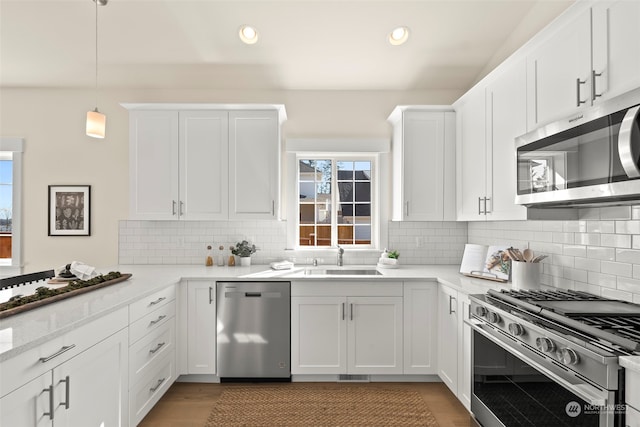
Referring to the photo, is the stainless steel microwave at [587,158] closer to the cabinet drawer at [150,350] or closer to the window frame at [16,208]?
the cabinet drawer at [150,350]

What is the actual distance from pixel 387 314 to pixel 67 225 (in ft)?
10.9

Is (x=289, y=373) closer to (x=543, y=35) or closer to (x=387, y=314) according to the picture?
(x=387, y=314)

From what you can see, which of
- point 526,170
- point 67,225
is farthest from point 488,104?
point 67,225

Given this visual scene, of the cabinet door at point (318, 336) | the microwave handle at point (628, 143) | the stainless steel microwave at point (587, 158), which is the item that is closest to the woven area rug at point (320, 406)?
the cabinet door at point (318, 336)

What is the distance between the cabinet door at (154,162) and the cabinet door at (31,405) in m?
2.03

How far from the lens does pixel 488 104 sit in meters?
2.75

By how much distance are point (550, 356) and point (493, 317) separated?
449 millimetres

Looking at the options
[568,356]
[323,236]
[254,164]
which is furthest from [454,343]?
[254,164]

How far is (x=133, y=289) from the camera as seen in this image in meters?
2.35

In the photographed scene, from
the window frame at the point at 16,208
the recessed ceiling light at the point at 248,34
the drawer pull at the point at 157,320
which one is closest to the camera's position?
the drawer pull at the point at 157,320

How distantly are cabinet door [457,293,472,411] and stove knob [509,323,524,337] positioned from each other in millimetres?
618

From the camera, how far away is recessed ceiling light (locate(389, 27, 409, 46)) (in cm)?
309

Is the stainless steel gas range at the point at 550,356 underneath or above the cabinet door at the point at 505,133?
underneath

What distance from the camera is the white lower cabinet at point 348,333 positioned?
9.71ft
